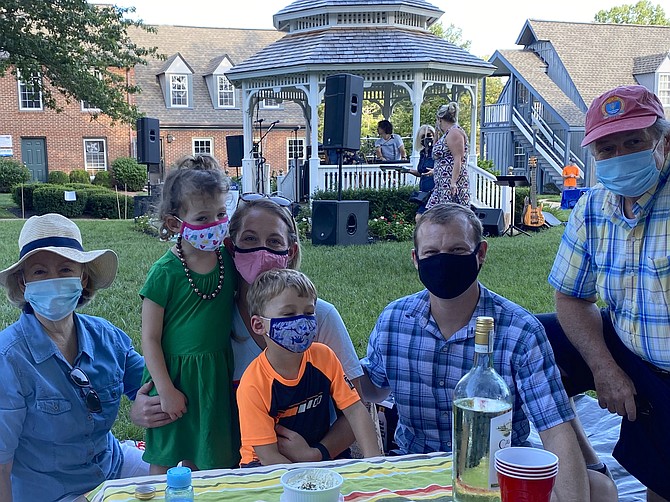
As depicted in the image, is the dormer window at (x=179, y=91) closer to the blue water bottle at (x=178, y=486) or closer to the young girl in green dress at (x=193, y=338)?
the young girl in green dress at (x=193, y=338)

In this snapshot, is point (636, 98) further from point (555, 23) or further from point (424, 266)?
point (555, 23)

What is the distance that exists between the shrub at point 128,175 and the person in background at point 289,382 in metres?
25.2

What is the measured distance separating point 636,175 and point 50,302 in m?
2.23

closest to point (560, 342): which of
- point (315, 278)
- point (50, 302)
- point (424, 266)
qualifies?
point (424, 266)

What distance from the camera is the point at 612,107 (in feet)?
8.14

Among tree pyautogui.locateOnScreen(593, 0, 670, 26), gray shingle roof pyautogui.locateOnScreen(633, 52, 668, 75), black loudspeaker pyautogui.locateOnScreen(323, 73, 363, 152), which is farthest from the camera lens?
tree pyautogui.locateOnScreen(593, 0, 670, 26)

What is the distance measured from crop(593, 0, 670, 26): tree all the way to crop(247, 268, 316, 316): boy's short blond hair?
5055 cm

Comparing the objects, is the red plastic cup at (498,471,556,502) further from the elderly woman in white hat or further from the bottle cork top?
the elderly woman in white hat

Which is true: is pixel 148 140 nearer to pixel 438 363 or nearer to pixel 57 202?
pixel 57 202

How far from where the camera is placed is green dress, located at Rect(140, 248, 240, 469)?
245cm

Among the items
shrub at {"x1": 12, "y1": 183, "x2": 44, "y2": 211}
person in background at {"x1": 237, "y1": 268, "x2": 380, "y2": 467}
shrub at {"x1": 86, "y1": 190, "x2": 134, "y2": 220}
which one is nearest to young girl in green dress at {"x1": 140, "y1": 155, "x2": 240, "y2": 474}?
person in background at {"x1": 237, "y1": 268, "x2": 380, "y2": 467}

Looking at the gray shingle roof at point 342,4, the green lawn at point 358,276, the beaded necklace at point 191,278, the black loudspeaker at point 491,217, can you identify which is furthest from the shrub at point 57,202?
the beaded necklace at point 191,278

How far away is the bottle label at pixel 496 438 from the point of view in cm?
146

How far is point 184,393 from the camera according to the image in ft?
8.07
